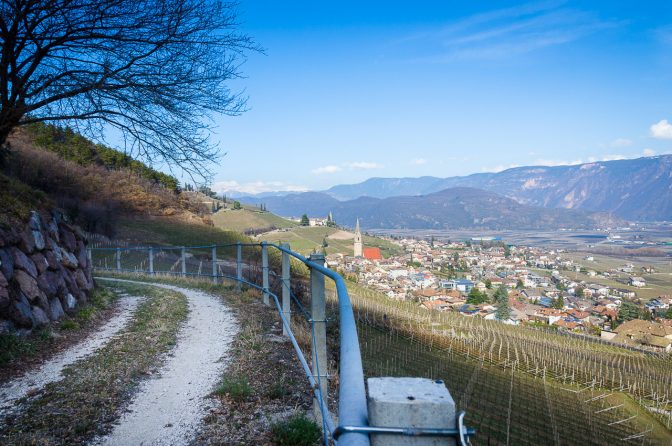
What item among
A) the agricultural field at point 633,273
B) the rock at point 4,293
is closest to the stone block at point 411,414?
the rock at point 4,293

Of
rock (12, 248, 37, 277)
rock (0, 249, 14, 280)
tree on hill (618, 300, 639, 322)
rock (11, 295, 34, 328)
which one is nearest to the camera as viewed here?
rock (11, 295, 34, 328)

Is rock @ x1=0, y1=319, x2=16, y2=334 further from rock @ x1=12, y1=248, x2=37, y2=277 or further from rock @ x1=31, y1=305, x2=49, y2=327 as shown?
rock @ x1=12, y1=248, x2=37, y2=277

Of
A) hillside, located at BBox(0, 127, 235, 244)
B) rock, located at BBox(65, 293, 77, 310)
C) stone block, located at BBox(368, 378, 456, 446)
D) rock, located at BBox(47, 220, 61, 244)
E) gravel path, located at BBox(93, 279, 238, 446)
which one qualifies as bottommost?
gravel path, located at BBox(93, 279, 238, 446)

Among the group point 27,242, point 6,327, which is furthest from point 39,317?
point 27,242

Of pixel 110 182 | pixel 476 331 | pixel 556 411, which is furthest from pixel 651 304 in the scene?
pixel 110 182

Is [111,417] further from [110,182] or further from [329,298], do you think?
[110,182]

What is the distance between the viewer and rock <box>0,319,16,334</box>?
571 centimetres

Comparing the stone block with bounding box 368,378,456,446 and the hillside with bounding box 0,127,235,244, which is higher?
the hillside with bounding box 0,127,235,244

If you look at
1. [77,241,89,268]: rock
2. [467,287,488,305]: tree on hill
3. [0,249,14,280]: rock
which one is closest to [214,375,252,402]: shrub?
[0,249,14,280]: rock

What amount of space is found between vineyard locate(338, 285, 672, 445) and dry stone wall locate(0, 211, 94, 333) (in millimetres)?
5951

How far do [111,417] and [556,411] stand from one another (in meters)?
18.7

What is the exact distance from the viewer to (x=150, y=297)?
1072cm

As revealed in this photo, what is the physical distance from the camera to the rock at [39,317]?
256 inches

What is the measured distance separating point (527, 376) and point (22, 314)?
80.9 ft
